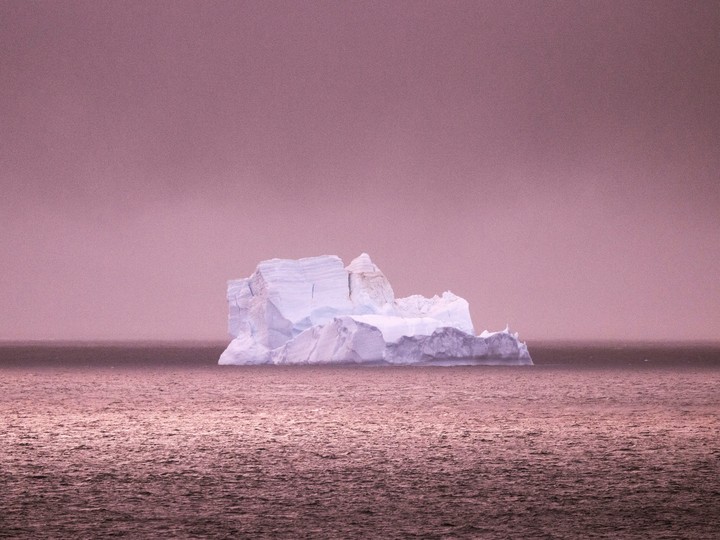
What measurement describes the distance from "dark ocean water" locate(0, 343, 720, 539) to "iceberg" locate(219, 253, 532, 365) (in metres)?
12.4

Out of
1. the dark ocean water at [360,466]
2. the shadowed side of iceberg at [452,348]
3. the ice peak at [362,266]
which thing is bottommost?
the dark ocean water at [360,466]

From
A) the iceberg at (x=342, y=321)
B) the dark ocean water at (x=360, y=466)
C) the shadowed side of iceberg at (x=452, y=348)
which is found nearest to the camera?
the dark ocean water at (x=360, y=466)

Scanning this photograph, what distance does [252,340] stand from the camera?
4959cm

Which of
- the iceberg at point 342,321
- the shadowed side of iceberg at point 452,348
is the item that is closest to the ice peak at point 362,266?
the iceberg at point 342,321

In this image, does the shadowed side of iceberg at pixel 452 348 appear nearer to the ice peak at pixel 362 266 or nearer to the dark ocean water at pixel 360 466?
the ice peak at pixel 362 266

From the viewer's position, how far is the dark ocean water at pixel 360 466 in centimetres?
1156

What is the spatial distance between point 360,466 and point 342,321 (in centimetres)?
2846

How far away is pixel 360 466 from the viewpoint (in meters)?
16.4

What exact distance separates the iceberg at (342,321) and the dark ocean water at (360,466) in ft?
40.6

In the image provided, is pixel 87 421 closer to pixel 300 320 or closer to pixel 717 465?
pixel 717 465

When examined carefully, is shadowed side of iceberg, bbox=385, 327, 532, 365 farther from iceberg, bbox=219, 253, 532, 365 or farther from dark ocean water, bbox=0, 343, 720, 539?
dark ocean water, bbox=0, 343, 720, 539


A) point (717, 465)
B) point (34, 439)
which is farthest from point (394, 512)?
point (34, 439)

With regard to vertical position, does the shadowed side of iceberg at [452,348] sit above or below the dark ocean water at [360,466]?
above

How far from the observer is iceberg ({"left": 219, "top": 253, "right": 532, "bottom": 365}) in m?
46.1
